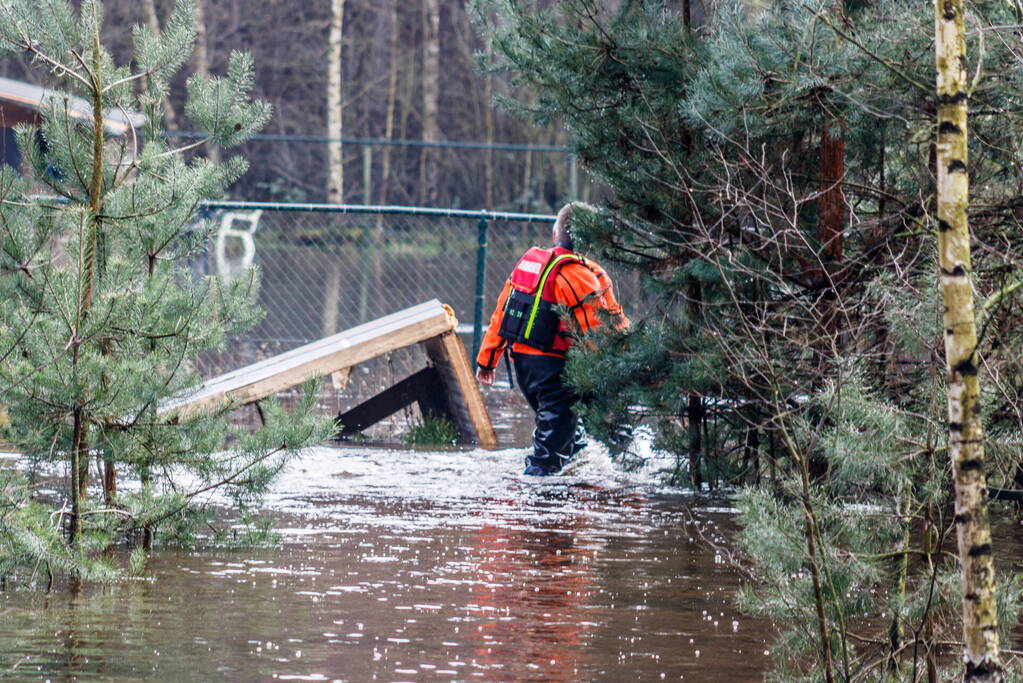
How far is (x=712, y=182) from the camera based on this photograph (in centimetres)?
797

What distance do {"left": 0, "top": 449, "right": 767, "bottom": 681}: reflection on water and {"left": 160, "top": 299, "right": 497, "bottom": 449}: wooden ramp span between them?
98cm

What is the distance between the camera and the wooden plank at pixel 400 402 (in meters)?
10.5

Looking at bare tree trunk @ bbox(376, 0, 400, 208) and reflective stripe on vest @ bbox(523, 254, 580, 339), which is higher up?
bare tree trunk @ bbox(376, 0, 400, 208)

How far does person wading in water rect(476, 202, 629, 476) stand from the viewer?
30.1 feet

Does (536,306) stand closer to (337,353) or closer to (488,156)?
(337,353)

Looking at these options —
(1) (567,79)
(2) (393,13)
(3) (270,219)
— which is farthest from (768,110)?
(2) (393,13)

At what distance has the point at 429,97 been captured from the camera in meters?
30.9

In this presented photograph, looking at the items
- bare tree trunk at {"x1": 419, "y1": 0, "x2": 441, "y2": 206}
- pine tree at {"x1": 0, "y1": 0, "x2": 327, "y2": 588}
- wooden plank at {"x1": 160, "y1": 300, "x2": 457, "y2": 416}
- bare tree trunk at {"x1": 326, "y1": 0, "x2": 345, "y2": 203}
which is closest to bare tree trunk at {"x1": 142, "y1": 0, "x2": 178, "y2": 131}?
bare tree trunk at {"x1": 326, "y1": 0, "x2": 345, "y2": 203}

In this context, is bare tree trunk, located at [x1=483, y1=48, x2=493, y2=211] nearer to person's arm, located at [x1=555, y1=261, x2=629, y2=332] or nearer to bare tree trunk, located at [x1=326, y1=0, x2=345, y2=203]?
bare tree trunk, located at [x1=326, y1=0, x2=345, y2=203]

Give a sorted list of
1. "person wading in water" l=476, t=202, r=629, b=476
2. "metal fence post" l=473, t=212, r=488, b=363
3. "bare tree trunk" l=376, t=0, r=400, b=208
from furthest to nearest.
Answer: "bare tree trunk" l=376, t=0, r=400, b=208 → "metal fence post" l=473, t=212, r=488, b=363 → "person wading in water" l=476, t=202, r=629, b=476

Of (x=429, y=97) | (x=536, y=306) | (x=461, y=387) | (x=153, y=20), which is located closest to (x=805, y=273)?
(x=536, y=306)

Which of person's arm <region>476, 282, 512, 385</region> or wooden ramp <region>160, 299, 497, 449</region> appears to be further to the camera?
person's arm <region>476, 282, 512, 385</region>

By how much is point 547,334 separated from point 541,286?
0.36 metres

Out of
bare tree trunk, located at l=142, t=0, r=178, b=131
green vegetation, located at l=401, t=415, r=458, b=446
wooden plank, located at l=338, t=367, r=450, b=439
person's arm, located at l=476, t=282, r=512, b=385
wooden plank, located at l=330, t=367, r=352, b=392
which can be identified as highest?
bare tree trunk, located at l=142, t=0, r=178, b=131
